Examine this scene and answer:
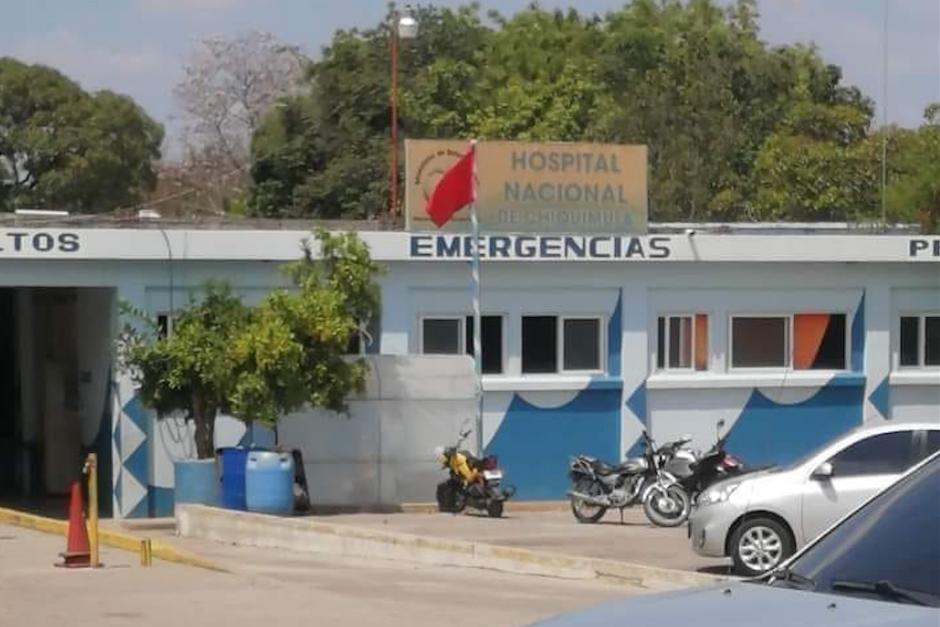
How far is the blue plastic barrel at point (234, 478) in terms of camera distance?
23219 mm

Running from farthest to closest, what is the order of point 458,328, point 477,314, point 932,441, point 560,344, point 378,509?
1. point 560,344
2. point 458,328
3. point 477,314
4. point 378,509
5. point 932,441

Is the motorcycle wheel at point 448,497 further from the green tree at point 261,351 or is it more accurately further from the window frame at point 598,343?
the window frame at point 598,343

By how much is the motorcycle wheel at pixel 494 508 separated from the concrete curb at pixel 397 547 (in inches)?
151

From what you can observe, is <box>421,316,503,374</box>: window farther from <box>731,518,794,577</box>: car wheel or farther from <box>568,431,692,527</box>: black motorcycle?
<box>731,518,794,577</box>: car wheel

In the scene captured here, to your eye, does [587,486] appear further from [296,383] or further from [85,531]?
[85,531]

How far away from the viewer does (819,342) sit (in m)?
29.4

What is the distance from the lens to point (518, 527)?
22.5m

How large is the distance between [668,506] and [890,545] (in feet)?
56.0

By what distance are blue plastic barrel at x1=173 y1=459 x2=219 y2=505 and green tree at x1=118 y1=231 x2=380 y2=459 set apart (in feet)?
1.52

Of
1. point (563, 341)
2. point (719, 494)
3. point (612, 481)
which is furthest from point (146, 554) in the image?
point (563, 341)

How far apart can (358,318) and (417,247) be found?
2298 millimetres

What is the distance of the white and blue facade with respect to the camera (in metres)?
26.0

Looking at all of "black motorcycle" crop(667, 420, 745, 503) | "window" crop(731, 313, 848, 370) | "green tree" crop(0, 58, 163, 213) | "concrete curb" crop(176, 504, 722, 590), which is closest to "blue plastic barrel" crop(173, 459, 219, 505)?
"concrete curb" crop(176, 504, 722, 590)

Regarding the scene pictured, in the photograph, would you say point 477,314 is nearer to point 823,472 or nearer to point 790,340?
point 790,340
